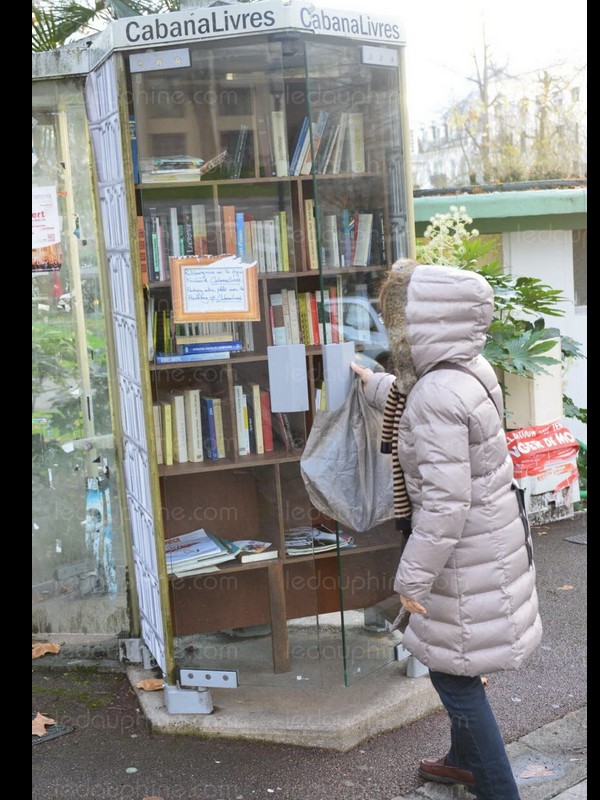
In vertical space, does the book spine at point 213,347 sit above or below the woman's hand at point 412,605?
above

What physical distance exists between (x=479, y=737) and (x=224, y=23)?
2.91 m

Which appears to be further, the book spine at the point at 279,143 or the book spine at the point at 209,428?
the book spine at the point at 209,428

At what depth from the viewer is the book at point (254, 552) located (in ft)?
14.6

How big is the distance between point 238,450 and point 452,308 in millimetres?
1398

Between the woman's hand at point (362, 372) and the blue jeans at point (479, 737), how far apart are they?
126cm

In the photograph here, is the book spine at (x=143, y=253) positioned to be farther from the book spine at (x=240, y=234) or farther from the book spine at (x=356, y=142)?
the book spine at (x=356, y=142)

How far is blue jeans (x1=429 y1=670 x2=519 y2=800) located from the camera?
340 centimetres

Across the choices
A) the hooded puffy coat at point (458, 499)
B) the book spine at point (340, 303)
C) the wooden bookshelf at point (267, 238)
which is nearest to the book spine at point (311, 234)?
the wooden bookshelf at point (267, 238)

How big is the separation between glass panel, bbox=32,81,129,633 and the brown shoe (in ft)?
5.91

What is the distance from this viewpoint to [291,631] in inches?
181

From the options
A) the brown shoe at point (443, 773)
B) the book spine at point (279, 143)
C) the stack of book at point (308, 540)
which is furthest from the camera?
the stack of book at point (308, 540)

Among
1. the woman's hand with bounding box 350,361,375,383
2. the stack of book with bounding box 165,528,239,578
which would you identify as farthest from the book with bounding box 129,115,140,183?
the stack of book with bounding box 165,528,239,578

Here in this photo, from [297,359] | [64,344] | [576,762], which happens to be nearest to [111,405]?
[64,344]

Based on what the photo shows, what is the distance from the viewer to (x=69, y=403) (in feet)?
15.9
